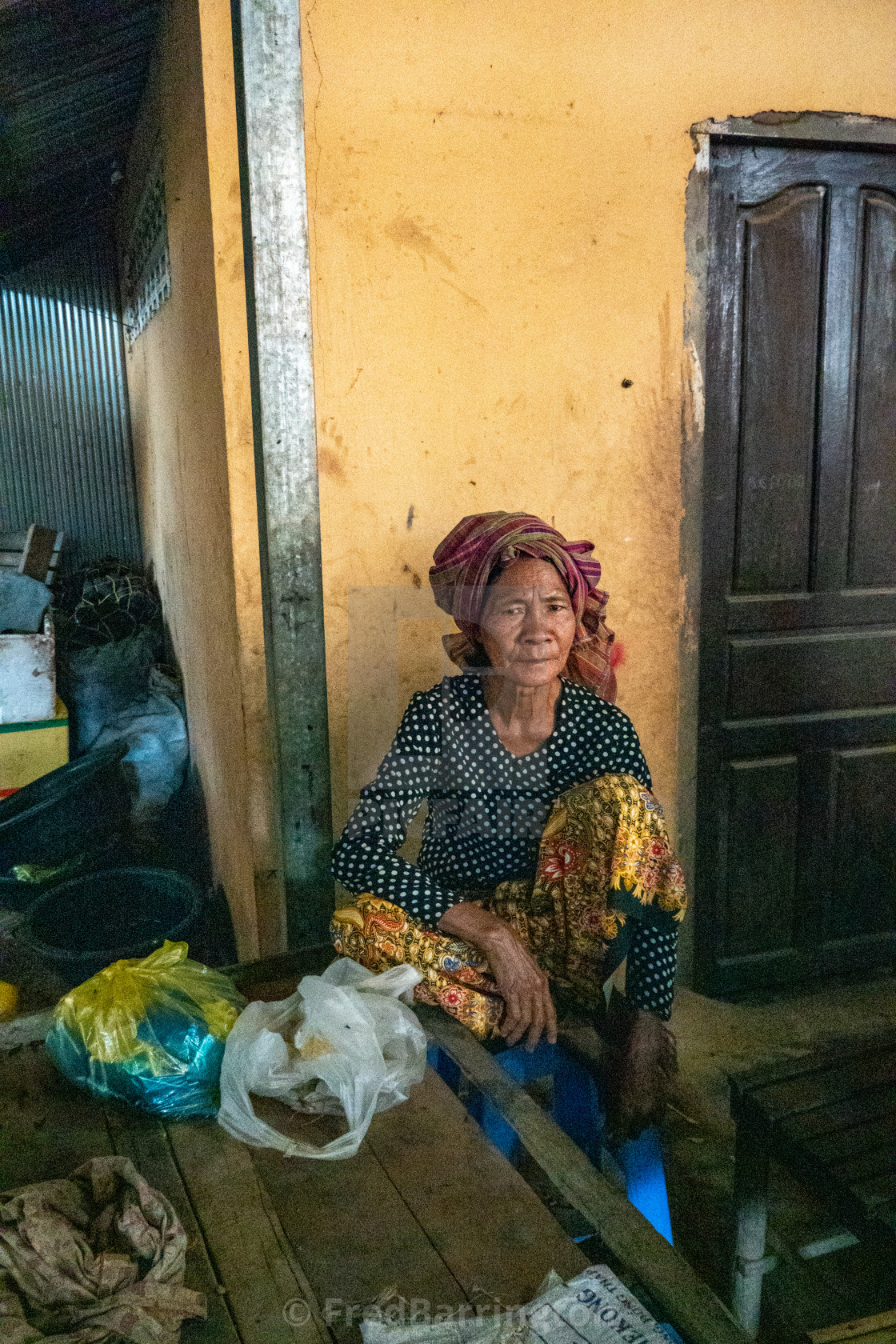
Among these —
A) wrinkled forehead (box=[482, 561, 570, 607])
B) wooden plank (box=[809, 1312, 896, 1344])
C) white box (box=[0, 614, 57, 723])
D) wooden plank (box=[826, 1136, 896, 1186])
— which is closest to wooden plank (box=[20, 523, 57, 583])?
white box (box=[0, 614, 57, 723])

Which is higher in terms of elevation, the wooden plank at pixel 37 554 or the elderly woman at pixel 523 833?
the wooden plank at pixel 37 554

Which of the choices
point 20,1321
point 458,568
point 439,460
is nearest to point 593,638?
point 458,568

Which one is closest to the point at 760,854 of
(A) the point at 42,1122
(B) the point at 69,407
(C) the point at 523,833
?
(C) the point at 523,833

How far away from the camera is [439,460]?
9.04 ft

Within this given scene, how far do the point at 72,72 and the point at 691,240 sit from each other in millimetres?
2741

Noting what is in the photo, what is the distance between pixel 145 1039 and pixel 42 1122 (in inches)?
10.0

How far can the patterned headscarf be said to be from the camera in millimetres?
2303

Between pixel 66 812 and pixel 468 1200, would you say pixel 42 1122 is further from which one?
pixel 66 812

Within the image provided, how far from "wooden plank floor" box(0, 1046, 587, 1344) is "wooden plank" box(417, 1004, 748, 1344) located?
6 cm

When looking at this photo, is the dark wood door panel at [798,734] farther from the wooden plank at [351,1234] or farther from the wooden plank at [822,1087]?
the wooden plank at [351,1234]

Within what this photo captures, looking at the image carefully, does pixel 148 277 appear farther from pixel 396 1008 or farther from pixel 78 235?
pixel 396 1008

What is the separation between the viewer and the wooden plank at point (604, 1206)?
1311 millimetres

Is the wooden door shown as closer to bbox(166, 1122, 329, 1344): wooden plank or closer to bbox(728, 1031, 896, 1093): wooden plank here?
bbox(728, 1031, 896, 1093): wooden plank

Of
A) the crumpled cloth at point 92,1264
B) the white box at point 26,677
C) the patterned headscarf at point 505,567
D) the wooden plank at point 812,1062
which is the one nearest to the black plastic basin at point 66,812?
the white box at point 26,677
